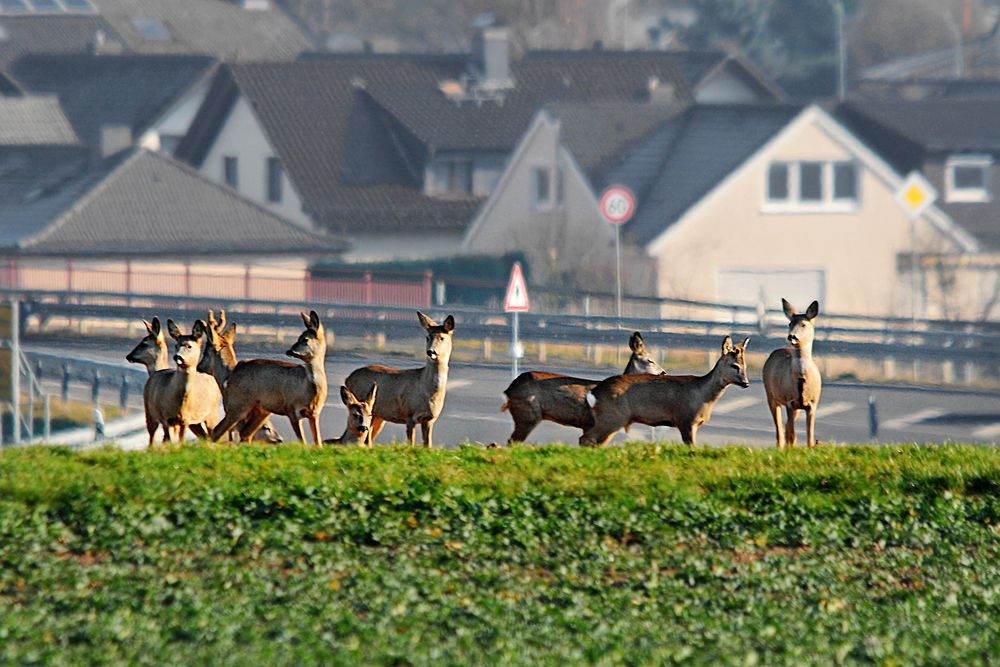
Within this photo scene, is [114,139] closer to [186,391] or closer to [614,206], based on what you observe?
[614,206]

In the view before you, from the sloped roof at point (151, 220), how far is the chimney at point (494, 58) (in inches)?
660

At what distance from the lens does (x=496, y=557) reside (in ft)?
45.8

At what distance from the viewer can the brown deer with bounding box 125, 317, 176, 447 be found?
16172 millimetres

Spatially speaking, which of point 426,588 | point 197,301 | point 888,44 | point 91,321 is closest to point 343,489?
point 426,588

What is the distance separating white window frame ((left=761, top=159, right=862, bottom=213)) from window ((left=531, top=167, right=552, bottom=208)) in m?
8.65

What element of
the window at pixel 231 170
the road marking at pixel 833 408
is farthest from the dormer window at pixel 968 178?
the road marking at pixel 833 408

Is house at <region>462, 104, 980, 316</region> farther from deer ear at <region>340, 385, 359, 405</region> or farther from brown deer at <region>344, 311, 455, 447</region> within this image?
deer ear at <region>340, 385, 359, 405</region>

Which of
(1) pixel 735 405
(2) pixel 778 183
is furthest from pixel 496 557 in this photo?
(2) pixel 778 183

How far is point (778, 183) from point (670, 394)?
157 ft

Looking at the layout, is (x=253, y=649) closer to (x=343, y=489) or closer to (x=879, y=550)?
(x=343, y=489)

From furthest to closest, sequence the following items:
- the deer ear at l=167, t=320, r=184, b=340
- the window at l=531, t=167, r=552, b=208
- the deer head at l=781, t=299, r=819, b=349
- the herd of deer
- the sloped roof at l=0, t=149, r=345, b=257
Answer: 1. the window at l=531, t=167, r=552, b=208
2. the sloped roof at l=0, t=149, r=345, b=257
3. the deer head at l=781, t=299, r=819, b=349
4. the herd of deer
5. the deer ear at l=167, t=320, r=184, b=340

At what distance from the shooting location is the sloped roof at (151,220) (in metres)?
63.3

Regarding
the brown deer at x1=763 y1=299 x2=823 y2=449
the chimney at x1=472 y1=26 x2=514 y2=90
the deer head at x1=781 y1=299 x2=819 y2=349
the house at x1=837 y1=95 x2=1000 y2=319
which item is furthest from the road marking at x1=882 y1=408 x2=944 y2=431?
the chimney at x1=472 y1=26 x2=514 y2=90

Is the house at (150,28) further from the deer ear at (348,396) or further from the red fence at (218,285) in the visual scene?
the deer ear at (348,396)
